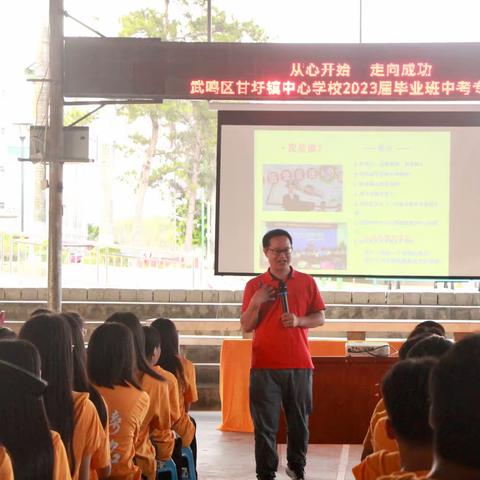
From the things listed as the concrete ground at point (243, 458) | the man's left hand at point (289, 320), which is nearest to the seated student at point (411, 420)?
the man's left hand at point (289, 320)

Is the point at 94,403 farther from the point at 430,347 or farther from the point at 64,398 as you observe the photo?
the point at 430,347

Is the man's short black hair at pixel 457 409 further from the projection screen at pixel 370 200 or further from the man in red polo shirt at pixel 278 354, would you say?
the projection screen at pixel 370 200

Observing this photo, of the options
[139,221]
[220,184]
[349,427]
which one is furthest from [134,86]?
[139,221]

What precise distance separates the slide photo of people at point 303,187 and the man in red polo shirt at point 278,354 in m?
2.39

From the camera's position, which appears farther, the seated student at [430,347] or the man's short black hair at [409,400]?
the seated student at [430,347]

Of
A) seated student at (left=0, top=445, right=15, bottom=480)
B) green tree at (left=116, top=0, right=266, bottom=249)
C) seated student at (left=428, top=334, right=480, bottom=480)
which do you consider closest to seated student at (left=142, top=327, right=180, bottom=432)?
seated student at (left=0, top=445, right=15, bottom=480)

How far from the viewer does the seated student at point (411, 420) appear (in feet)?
6.17

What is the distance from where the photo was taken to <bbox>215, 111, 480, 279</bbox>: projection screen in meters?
8.39

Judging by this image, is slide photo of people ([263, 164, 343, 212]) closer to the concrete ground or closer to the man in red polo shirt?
the concrete ground

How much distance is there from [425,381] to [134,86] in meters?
6.65

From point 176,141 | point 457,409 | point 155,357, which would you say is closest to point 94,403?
point 155,357

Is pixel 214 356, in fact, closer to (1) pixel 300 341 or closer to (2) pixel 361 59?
(2) pixel 361 59

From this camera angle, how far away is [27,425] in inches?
85.2

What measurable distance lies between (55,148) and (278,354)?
11.7 ft
